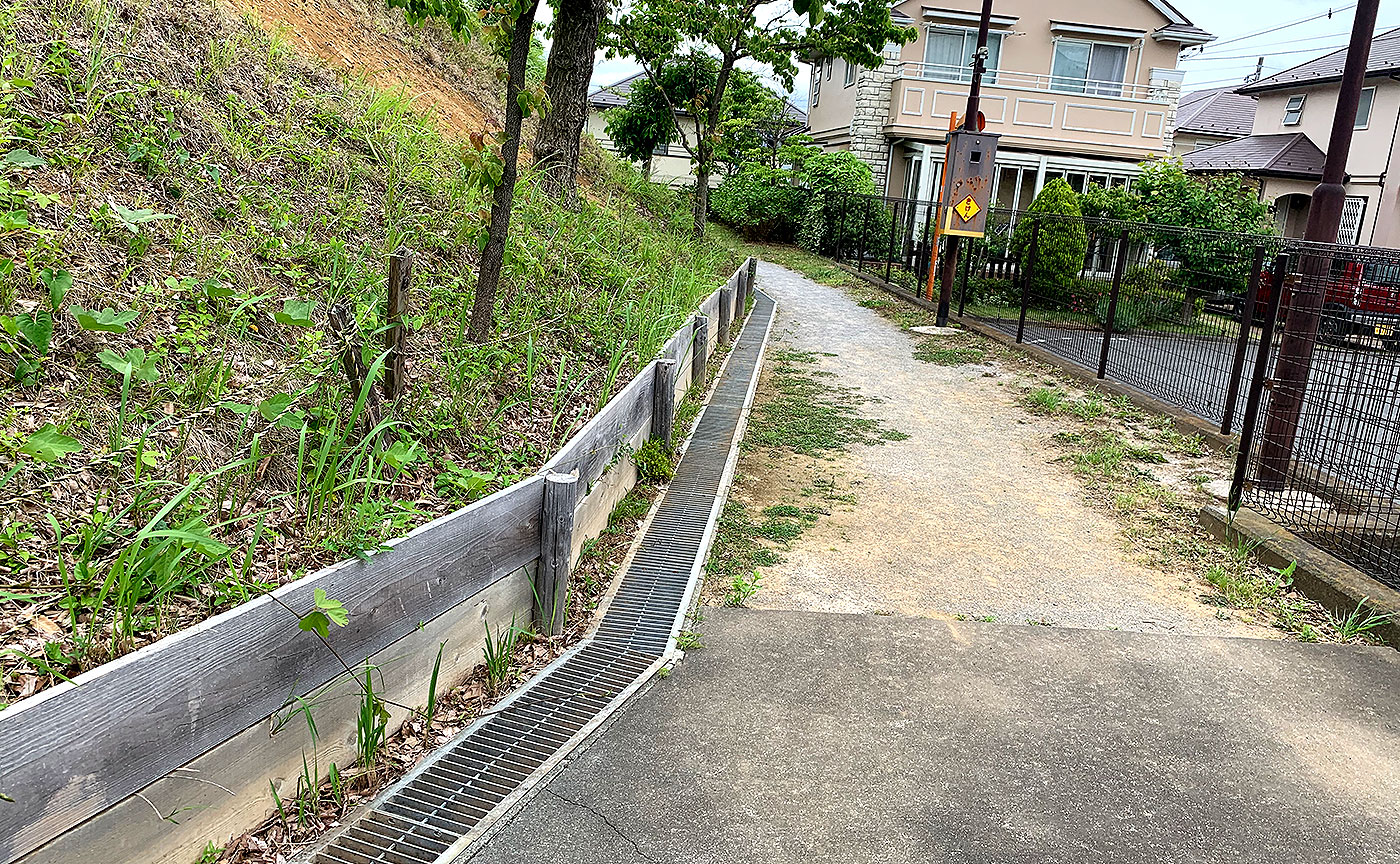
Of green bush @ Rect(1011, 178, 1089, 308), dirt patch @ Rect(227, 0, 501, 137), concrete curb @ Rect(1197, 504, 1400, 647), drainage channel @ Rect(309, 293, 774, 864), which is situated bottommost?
drainage channel @ Rect(309, 293, 774, 864)

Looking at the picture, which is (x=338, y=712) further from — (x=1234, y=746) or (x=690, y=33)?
(x=690, y=33)

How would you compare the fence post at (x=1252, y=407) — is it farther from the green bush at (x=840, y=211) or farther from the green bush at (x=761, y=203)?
the green bush at (x=761, y=203)

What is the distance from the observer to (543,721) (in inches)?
145

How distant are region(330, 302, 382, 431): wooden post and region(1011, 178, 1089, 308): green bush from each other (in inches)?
360

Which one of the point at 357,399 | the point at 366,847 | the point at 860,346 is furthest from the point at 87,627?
the point at 860,346

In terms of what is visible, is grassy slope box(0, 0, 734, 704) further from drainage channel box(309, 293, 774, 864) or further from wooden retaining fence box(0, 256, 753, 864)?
drainage channel box(309, 293, 774, 864)

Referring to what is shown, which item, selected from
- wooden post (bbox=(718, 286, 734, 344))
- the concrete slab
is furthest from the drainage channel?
wooden post (bbox=(718, 286, 734, 344))

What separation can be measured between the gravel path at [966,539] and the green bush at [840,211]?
1509 cm

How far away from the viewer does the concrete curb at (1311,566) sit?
4867mm

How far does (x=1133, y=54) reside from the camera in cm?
2677

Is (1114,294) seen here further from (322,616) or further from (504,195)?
(322,616)

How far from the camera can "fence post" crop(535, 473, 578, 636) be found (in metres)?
4.10

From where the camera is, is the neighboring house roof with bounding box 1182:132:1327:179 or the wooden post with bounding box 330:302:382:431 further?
the neighboring house roof with bounding box 1182:132:1327:179

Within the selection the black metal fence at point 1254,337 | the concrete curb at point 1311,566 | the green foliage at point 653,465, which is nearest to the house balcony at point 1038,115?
the black metal fence at point 1254,337
